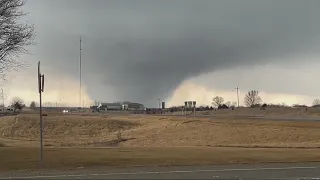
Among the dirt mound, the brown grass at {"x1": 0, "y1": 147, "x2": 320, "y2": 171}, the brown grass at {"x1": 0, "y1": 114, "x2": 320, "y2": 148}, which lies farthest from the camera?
the dirt mound

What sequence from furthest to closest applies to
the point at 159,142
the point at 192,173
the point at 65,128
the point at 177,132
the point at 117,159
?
the point at 65,128 < the point at 177,132 < the point at 159,142 < the point at 117,159 < the point at 192,173

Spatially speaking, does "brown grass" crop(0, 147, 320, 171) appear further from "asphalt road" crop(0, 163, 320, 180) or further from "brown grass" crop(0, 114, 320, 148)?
"brown grass" crop(0, 114, 320, 148)

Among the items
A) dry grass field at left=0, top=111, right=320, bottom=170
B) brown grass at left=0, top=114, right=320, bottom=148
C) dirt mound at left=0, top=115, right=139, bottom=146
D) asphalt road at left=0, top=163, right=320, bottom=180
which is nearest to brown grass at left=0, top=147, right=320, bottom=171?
dry grass field at left=0, top=111, right=320, bottom=170

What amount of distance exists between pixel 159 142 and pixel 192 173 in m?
35.2

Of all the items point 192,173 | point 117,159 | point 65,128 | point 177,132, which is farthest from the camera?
point 65,128

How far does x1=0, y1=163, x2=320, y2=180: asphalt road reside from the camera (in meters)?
16.1

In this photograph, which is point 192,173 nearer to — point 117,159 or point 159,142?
point 117,159

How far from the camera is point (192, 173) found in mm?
17234

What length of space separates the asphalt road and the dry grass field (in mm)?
2383

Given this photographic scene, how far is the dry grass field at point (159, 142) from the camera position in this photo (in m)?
22.7

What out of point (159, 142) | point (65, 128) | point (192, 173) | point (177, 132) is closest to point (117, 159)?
point (192, 173)

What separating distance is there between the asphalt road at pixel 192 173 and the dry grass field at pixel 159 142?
2.38 metres

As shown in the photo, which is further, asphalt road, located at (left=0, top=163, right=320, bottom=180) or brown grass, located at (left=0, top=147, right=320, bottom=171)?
brown grass, located at (left=0, top=147, right=320, bottom=171)

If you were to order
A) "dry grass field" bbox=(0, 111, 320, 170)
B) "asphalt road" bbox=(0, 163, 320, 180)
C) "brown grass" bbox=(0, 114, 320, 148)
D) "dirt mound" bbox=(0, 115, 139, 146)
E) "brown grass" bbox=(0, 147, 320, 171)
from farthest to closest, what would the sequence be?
"dirt mound" bbox=(0, 115, 139, 146), "brown grass" bbox=(0, 114, 320, 148), "dry grass field" bbox=(0, 111, 320, 170), "brown grass" bbox=(0, 147, 320, 171), "asphalt road" bbox=(0, 163, 320, 180)
